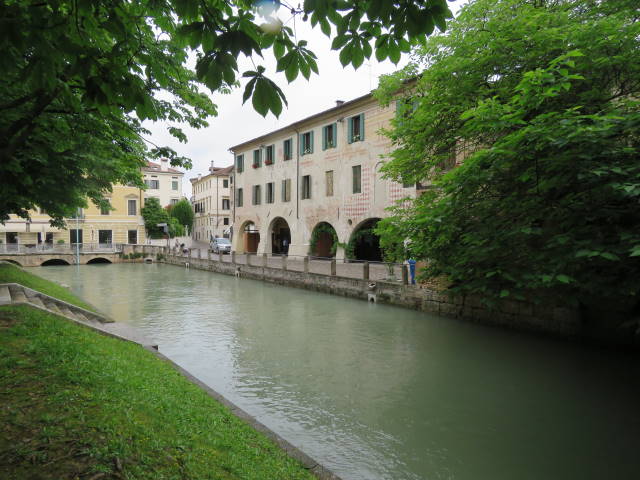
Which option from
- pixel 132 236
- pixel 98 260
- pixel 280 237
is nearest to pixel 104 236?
pixel 132 236

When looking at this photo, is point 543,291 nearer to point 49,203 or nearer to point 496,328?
point 496,328

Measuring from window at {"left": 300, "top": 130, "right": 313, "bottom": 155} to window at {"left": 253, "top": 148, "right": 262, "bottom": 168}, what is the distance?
18.8 ft

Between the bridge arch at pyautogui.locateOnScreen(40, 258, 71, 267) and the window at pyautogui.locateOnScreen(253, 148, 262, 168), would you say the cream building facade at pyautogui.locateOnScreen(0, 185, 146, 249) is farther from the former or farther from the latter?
the window at pyautogui.locateOnScreen(253, 148, 262, 168)

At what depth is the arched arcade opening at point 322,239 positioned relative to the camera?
2634 cm

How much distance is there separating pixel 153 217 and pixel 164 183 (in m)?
10.2

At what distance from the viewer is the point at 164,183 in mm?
55031

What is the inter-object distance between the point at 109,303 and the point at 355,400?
1314 cm

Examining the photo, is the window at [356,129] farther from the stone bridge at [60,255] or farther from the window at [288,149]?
the stone bridge at [60,255]

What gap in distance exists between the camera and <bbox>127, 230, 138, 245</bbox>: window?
44000 millimetres

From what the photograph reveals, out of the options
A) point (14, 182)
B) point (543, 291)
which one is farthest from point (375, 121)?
point (14, 182)

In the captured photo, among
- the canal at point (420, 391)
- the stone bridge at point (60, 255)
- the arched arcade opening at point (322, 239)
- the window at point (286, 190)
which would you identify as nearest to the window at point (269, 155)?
the window at point (286, 190)

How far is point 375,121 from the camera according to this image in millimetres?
22281

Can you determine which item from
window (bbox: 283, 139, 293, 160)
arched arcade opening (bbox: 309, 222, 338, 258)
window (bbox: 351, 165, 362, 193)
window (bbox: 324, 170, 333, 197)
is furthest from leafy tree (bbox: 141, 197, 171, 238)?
window (bbox: 351, 165, 362, 193)

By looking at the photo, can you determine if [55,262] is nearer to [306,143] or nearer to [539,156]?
[306,143]
